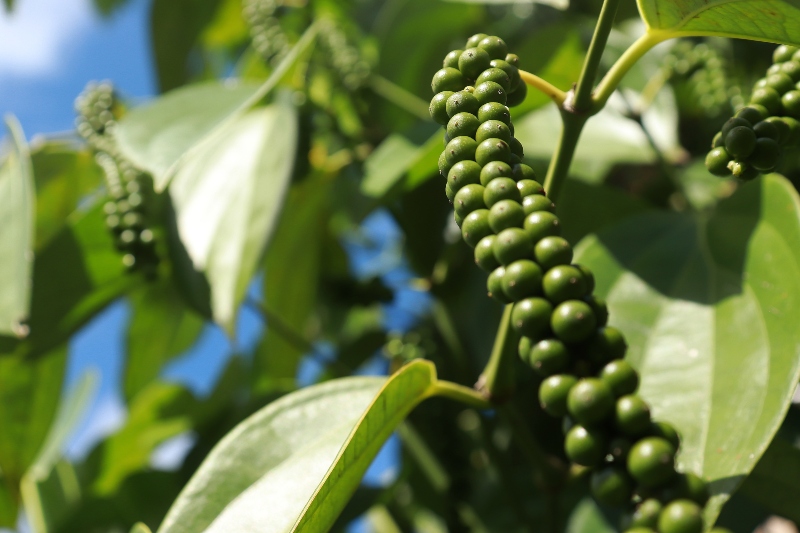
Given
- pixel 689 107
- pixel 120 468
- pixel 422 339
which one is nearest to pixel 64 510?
pixel 120 468

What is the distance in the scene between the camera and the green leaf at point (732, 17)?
0.47 metres

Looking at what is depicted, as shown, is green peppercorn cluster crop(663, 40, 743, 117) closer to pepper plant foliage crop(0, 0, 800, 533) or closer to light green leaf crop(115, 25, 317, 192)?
pepper plant foliage crop(0, 0, 800, 533)

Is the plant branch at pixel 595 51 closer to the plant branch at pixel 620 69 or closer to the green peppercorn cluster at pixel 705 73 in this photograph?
the plant branch at pixel 620 69

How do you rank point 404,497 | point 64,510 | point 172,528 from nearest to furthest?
1. point 172,528
2. point 64,510
3. point 404,497

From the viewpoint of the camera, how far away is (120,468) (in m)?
1.14

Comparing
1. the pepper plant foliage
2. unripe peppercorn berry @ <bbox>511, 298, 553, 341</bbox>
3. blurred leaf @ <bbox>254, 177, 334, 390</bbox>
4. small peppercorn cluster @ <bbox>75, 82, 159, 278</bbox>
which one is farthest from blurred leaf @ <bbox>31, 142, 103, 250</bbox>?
unripe peppercorn berry @ <bbox>511, 298, 553, 341</bbox>

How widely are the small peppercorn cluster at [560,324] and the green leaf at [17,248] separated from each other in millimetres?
498

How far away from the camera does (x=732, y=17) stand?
48cm

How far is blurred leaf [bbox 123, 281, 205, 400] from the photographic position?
3.69ft

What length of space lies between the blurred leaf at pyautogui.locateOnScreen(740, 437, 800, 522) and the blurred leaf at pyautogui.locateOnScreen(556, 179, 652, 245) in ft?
0.98

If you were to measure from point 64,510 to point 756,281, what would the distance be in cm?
98

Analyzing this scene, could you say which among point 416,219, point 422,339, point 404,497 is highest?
point 416,219

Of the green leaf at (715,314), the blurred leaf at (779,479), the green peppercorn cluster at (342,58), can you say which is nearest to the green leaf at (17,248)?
the green peppercorn cluster at (342,58)

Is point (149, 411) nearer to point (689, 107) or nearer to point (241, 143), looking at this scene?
point (241, 143)
